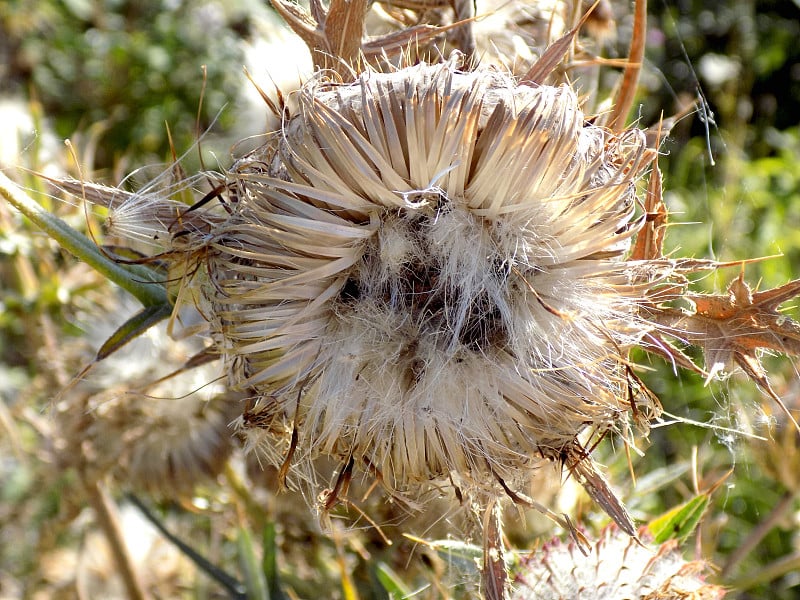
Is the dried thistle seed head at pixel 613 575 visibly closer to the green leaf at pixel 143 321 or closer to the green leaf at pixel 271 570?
the green leaf at pixel 271 570

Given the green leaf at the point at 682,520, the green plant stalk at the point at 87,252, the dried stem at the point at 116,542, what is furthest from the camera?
the dried stem at the point at 116,542

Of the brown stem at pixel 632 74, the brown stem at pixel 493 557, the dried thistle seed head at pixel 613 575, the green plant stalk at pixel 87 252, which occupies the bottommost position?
the dried thistle seed head at pixel 613 575

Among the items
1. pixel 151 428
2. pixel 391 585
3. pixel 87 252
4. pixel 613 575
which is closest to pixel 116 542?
pixel 151 428

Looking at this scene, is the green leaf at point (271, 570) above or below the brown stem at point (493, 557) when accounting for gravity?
below

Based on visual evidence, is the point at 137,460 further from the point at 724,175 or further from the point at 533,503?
the point at 724,175

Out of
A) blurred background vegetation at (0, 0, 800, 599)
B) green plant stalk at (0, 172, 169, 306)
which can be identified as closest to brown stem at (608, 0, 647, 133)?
blurred background vegetation at (0, 0, 800, 599)

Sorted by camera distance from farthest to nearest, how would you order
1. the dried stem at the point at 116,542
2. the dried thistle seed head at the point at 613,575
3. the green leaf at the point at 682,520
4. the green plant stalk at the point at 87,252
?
the dried stem at the point at 116,542 < the green leaf at the point at 682,520 < the dried thistle seed head at the point at 613,575 < the green plant stalk at the point at 87,252

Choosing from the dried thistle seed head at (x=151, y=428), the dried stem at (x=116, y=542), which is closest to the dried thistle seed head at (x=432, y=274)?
the dried thistle seed head at (x=151, y=428)

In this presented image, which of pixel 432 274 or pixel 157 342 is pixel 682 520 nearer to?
pixel 432 274

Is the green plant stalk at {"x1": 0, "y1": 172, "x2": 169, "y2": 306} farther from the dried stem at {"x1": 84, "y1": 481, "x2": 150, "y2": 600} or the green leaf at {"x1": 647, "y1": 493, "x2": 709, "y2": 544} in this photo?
the dried stem at {"x1": 84, "y1": 481, "x2": 150, "y2": 600}
